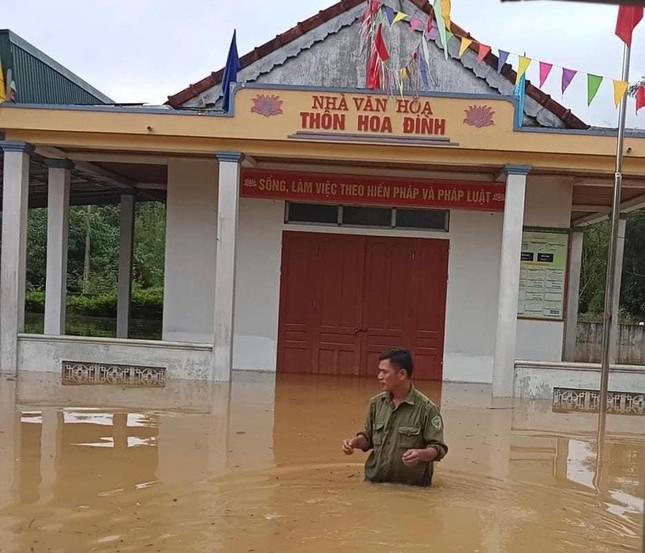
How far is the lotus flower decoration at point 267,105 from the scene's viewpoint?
10.6 m

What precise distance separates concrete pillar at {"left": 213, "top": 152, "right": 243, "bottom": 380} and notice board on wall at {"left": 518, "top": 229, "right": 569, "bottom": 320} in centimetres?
465

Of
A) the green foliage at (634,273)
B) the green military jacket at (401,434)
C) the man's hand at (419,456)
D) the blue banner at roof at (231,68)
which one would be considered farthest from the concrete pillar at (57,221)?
the green foliage at (634,273)

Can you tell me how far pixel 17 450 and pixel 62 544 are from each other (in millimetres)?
2569

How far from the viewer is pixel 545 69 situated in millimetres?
9500

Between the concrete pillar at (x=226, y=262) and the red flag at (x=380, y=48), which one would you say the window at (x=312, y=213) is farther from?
the red flag at (x=380, y=48)

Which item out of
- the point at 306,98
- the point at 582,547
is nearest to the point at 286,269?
the point at 306,98

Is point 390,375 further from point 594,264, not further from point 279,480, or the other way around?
point 594,264

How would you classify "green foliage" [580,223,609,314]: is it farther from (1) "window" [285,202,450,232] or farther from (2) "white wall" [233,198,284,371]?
(2) "white wall" [233,198,284,371]

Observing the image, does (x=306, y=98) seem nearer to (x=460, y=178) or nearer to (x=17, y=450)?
(x=460, y=178)

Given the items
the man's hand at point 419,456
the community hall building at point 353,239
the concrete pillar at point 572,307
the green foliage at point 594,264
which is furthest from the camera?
the green foliage at point 594,264

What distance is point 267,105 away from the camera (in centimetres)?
1058

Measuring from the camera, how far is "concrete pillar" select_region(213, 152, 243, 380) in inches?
419

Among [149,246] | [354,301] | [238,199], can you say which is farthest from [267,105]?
[149,246]

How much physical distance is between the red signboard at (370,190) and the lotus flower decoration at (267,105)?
1.83m
